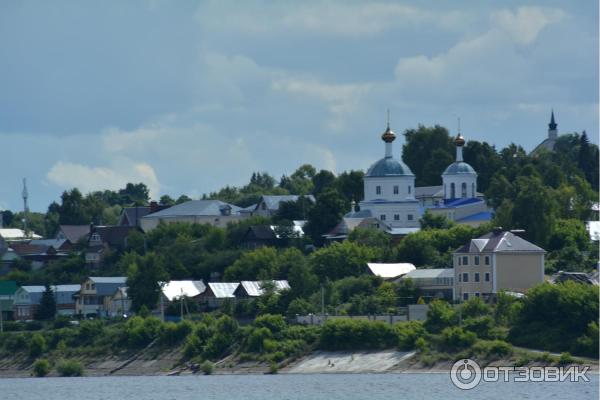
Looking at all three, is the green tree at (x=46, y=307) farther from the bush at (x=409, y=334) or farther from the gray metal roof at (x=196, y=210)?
the bush at (x=409, y=334)

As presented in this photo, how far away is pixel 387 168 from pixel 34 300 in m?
23.8

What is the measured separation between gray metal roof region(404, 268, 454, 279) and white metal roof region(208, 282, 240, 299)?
9.26 meters

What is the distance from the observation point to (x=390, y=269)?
97000 millimetres

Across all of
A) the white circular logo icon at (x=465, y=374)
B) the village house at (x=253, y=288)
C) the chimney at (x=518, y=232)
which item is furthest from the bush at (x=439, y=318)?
the chimney at (x=518, y=232)

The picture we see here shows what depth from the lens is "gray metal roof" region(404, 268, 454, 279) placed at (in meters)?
93.6

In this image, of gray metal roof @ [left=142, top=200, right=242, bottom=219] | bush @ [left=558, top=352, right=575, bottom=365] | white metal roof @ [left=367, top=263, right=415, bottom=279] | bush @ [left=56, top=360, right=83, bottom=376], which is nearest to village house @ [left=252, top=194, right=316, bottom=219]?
gray metal roof @ [left=142, top=200, right=242, bottom=219]

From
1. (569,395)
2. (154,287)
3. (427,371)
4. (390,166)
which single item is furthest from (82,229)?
(569,395)

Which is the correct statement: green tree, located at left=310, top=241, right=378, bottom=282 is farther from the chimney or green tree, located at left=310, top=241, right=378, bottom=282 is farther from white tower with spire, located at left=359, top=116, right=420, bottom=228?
white tower with spire, located at left=359, top=116, right=420, bottom=228

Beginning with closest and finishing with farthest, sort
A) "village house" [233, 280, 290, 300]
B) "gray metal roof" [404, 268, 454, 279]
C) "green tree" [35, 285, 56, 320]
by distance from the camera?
"gray metal roof" [404, 268, 454, 279] < "village house" [233, 280, 290, 300] < "green tree" [35, 285, 56, 320]

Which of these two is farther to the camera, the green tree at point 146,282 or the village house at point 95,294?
the village house at point 95,294

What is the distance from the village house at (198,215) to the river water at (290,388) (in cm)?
4286

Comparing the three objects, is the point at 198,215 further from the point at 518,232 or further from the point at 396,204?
the point at 518,232

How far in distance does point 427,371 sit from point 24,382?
1846 centimetres

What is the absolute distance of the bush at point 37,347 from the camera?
91.6 metres
